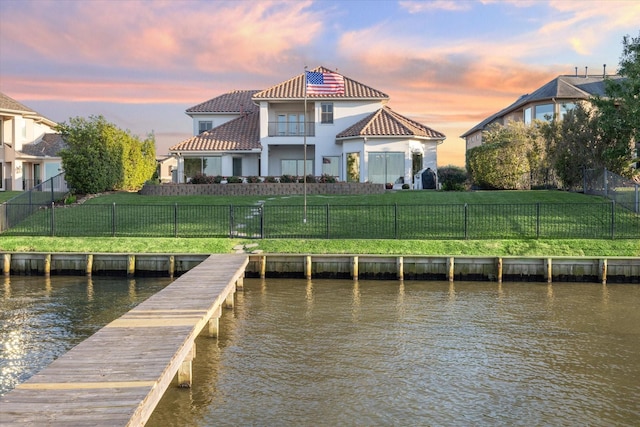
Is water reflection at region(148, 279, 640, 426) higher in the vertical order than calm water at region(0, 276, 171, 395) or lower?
lower

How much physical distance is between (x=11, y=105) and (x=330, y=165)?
2693 centimetres

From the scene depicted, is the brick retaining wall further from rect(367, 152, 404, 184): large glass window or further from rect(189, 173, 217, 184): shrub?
rect(367, 152, 404, 184): large glass window

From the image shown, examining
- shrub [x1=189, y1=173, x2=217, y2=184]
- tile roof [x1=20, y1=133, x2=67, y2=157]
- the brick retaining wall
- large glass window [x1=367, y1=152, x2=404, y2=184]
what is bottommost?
the brick retaining wall

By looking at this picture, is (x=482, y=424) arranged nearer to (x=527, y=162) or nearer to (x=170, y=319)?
(x=170, y=319)

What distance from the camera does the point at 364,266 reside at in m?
21.1

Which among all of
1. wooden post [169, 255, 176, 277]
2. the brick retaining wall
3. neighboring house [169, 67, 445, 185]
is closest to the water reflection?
wooden post [169, 255, 176, 277]

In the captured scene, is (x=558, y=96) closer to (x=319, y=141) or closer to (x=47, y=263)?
(x=319, y=141)

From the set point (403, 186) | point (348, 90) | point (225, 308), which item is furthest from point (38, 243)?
point (348, 90)

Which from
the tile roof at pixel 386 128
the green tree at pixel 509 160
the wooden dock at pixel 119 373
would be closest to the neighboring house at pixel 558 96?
the tile roof at pixel 386 128

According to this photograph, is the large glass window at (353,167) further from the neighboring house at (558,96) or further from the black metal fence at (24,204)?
the neighboring house at (558,96)

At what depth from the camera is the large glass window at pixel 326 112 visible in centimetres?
4478

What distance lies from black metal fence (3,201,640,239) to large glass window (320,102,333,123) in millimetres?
15947

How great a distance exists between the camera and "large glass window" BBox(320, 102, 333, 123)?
147 ft

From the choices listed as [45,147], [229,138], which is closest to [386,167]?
[229,138]
